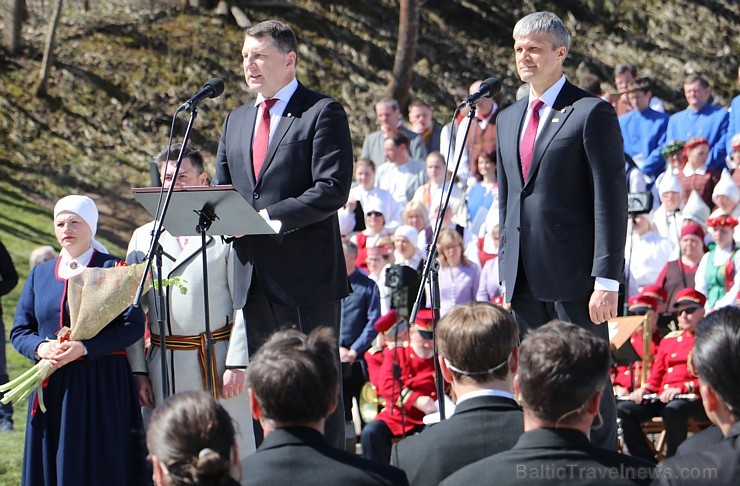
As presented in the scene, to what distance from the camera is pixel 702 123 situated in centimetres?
1138

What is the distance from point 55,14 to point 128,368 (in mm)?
13030

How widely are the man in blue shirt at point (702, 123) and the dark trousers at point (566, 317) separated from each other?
22.4 ft

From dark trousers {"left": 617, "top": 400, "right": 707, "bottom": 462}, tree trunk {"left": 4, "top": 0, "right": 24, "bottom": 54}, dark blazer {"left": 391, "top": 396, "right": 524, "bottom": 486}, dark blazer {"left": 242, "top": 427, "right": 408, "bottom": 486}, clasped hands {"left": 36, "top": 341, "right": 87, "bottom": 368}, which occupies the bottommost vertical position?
dark trousers {"left": 617, "top": 400, "right": 707, "bottom": 462}

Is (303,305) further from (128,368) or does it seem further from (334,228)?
(128,368)

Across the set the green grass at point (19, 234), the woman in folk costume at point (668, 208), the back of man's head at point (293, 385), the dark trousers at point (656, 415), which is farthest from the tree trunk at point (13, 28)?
the back of man's head at point (293, 385)

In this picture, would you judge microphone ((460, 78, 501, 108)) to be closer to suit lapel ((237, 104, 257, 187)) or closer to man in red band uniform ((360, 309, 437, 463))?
suit lapel ((237, 104, 257, 187))

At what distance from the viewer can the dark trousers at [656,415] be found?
283 inches

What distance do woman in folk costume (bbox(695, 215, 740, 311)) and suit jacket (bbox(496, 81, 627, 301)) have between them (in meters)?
3.69

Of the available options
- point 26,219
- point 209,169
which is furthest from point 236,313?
point 209,169

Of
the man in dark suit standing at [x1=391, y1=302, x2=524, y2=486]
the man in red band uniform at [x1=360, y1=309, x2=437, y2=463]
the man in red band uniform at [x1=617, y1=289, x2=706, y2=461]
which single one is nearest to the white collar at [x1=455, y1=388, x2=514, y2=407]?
the man in dark suit standing at [x1=391, y1=302, x2=524, y2=486]

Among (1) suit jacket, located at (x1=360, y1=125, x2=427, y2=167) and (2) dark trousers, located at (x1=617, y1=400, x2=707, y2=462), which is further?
(1) suit jacket, located at (x1=360, y1=125, x2=427, y2=167)

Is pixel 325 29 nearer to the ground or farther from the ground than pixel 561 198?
farther from the ground

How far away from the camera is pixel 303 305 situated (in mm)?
4949

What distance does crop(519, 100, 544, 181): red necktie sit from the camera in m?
4.77
